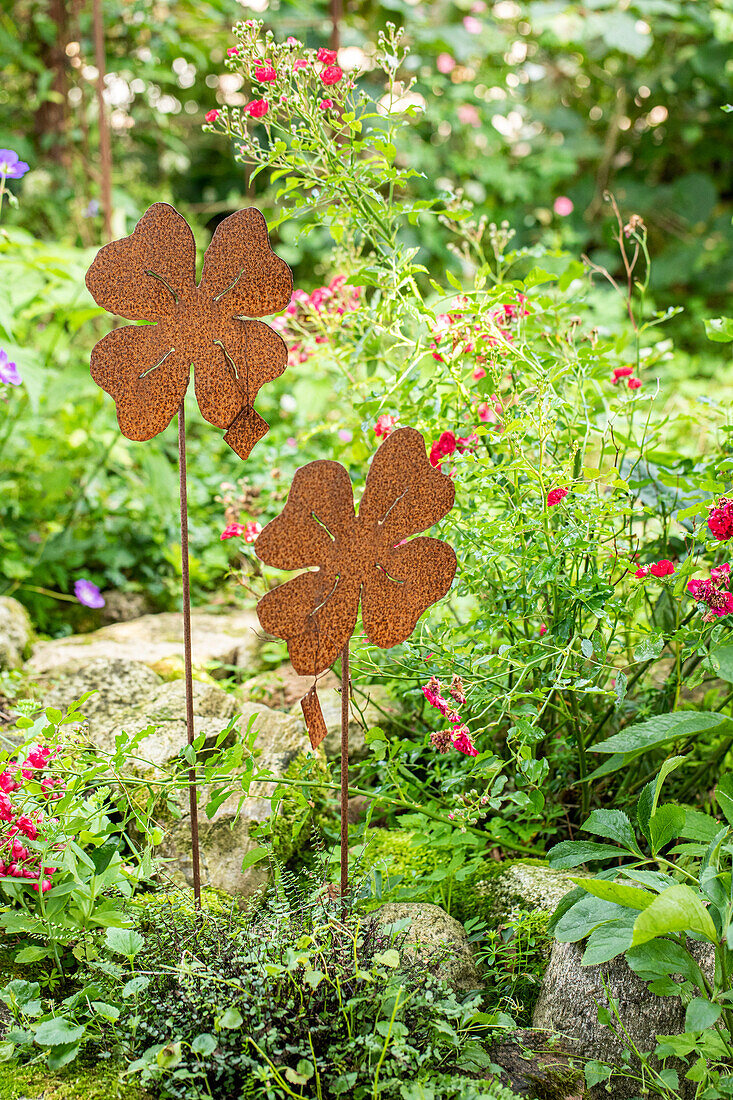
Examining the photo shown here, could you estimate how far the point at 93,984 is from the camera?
1122mm

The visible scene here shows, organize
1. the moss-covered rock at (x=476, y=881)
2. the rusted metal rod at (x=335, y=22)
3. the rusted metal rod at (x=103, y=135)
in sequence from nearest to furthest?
the moss-covered rock at (x=476, y=881) → the rusted metal rod at (x=103, y=135) → the rusted metal rod at (x=335, y=22)

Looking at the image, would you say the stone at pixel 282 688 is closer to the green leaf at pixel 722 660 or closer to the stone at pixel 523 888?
the stone at pixel 523 888

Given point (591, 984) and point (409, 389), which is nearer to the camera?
point (591, 984)

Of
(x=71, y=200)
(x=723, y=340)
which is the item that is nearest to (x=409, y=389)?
(x=723, y=340)

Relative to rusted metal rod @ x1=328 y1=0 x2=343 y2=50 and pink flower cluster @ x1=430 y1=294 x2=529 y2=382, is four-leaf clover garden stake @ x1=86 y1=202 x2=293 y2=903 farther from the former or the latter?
rusted metal rod @ x1=328 y1=0 x2=343 y2=50

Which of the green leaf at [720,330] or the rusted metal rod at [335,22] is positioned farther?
the rusted metal rod at [335,22]

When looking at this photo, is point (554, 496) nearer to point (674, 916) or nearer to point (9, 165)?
point (674, 916)

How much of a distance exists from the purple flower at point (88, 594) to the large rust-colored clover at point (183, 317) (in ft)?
3.73

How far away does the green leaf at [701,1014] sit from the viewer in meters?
0.94

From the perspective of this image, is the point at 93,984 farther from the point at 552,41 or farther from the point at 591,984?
the point at 552,41

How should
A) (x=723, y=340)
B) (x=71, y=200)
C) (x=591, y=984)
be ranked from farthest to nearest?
(x=71, y=200), (x=723, y=340), (x=591, y=984)

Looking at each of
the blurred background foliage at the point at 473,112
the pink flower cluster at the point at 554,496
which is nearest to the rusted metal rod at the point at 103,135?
the blurred background foliage at the point at 473,112

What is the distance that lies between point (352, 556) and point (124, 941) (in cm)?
58

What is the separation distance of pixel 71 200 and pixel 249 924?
13.7ft
